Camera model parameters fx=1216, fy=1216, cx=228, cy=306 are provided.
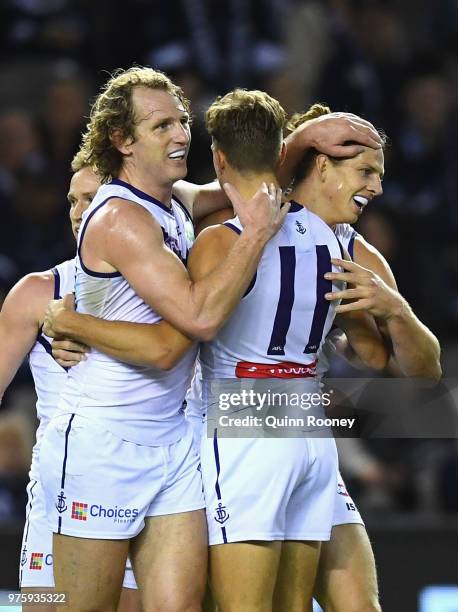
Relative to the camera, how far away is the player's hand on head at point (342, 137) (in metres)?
4.35

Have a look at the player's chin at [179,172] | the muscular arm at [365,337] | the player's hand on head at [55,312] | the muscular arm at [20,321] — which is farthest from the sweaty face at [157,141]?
the muscular arm at [365,337]

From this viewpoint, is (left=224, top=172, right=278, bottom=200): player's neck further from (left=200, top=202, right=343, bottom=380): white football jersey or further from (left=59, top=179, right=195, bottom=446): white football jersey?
(left=59, top=179, right=195, bottom=446): white football jersey

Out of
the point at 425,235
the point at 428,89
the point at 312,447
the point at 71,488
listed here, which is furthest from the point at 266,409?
the point at 428,89

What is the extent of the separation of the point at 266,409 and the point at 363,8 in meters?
6.65

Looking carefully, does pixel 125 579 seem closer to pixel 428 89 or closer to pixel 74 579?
pixel 74 579

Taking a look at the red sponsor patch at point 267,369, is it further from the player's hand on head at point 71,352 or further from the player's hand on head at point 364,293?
the player's hand on head at point 71,352

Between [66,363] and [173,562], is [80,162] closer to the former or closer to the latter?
[66,363]

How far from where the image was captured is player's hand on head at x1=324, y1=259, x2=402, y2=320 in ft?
13.7

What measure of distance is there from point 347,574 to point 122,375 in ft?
3.67

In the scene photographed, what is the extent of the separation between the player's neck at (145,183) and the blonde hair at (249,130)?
0.30 m

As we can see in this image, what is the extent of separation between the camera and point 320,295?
4.16 m

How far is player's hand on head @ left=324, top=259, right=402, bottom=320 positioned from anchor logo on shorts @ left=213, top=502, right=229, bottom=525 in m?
0.78

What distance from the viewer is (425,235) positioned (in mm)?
9016

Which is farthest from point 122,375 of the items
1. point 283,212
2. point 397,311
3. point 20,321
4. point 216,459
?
point 397,311
